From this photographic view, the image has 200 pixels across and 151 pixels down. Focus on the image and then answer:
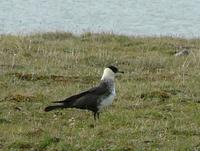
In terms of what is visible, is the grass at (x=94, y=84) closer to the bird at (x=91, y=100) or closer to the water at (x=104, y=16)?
the bird at (x=91, y=100)

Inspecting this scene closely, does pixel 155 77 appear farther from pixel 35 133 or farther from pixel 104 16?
pixel 104 16

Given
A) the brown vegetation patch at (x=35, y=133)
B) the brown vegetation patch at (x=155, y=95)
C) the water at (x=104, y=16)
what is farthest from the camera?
the water at (x=104, y=16)

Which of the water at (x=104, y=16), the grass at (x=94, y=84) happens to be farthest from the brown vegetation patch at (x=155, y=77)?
the water at (x=104, y=16)

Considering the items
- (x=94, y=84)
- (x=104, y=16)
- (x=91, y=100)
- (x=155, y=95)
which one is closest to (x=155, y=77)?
(x=94, y=84)

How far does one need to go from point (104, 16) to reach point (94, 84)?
16869mm

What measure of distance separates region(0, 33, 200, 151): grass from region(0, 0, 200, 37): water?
619cm

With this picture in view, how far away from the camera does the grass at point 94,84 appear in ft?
27.4

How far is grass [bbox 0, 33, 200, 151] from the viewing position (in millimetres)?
8352

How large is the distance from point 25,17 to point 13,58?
1338cm

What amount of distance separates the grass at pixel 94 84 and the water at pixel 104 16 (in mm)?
6186

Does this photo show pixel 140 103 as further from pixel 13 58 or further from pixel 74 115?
pixel 13 58

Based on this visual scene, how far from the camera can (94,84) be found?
40.3ft

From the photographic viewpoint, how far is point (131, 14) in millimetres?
29766

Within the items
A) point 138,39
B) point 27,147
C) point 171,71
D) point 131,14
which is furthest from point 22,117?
point 131,14
